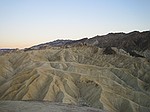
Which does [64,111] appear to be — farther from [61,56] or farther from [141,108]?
[61,56]

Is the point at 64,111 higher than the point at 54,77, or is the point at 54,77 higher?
the point at 64,111

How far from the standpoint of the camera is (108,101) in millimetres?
55438

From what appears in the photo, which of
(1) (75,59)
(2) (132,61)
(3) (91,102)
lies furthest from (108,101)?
(1) (75,59)

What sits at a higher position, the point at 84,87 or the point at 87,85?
the point at 87,85

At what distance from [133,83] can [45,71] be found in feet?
73.0

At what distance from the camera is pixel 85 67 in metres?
76.5

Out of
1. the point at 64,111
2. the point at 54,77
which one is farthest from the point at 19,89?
the point at 64,111

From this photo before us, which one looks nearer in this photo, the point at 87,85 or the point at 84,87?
the point at 84,87

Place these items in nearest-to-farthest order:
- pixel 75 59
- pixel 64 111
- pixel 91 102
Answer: pixel 64 111 → pixel 91 102 → pixel 75 59

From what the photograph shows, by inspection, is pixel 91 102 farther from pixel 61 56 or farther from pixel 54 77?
pixel 61 56

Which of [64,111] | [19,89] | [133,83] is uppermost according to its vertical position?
[64,111]

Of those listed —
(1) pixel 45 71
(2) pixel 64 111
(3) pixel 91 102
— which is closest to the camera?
(2) pixel 64 111

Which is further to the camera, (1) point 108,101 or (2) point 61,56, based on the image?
(2) point 61,56

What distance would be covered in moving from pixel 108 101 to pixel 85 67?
22013mm
